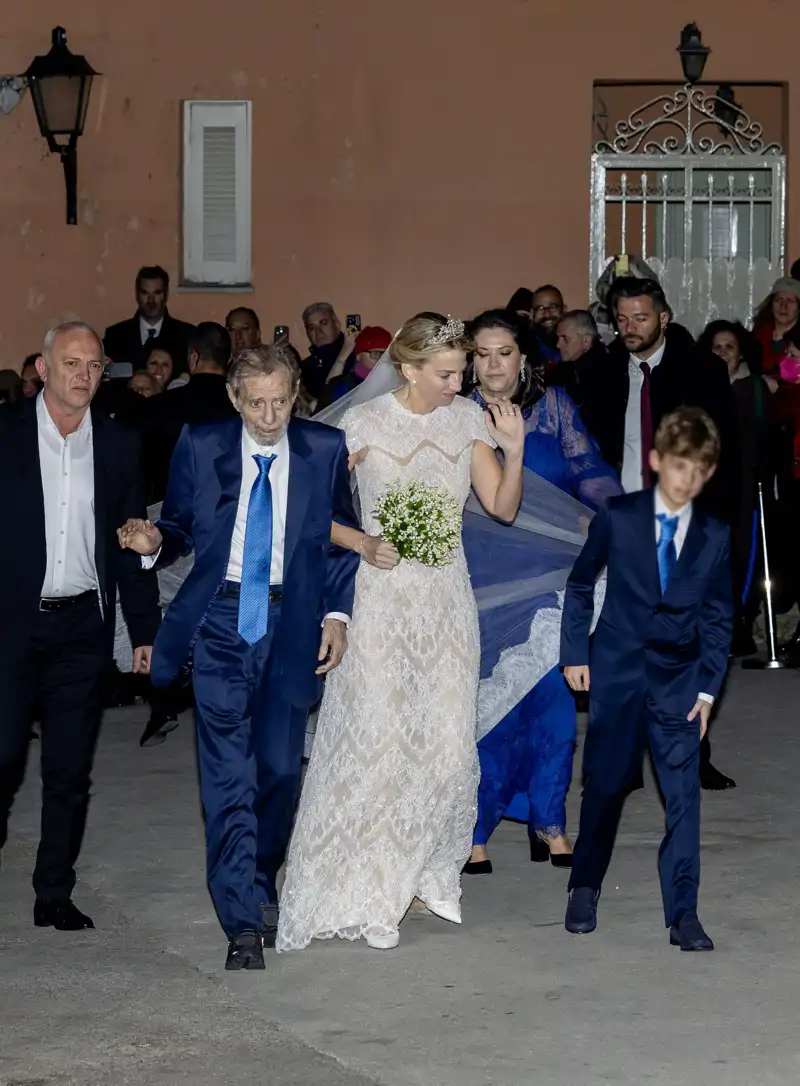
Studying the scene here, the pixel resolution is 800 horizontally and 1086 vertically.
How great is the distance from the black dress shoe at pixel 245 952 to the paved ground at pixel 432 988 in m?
0.05

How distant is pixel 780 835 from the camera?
27.4ft

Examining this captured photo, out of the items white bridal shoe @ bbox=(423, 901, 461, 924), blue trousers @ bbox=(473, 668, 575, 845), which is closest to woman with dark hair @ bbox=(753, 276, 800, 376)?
blue trousers @ bbox=(473, 668, 575, 845)

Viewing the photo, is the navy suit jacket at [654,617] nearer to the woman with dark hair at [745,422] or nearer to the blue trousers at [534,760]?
the blue trousers at [534,760]


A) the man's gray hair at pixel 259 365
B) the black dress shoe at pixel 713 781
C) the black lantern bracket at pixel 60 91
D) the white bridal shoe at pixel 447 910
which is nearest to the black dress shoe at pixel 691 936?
the white bridal shoe at pixel 447 910

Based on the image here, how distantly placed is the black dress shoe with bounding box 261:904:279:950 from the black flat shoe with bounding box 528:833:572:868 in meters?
1.42

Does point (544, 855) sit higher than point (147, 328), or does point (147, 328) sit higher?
point (147, 328)

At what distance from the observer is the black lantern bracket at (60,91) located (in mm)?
16172

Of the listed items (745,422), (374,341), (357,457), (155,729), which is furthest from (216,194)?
(357,457)

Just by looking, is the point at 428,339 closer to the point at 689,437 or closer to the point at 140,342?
the point at 689,437

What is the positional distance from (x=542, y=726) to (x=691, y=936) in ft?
5.01

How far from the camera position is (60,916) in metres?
7.00

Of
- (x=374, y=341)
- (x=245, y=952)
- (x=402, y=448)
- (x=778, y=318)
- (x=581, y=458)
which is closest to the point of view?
(x=245, y=952)

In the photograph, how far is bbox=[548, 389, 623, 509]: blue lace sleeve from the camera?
26.5 feet

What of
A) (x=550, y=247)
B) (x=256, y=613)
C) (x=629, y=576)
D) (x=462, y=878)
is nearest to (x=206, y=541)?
(x=256, y=613)
